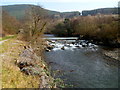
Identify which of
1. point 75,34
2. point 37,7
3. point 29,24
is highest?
point 37,7

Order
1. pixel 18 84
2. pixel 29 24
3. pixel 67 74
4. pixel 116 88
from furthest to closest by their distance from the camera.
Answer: pixel 29 24
pixel 67 74
pixel 116 88
pixel 18 84

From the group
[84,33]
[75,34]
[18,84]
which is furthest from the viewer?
[75,34]

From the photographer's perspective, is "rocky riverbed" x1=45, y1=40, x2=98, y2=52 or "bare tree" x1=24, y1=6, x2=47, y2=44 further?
"rocky riverbed" x1=45, y1=40, x2=98, y2=52

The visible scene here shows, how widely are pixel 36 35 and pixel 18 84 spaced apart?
1934 centimetres

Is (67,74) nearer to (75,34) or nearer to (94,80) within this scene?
(94,80)

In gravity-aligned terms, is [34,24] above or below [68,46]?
above

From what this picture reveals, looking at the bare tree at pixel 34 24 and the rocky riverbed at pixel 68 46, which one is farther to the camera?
the rocky riverbed at pixel 68 46

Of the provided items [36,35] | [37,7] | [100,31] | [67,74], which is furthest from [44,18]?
[67,74]

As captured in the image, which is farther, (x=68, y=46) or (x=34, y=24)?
(x=68, y=46)

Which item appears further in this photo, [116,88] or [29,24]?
[29,24]

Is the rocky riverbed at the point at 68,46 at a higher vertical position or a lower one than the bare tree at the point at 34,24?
lower

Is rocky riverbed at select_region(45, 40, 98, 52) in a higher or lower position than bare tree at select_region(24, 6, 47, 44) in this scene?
lower

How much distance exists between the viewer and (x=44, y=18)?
27.3m

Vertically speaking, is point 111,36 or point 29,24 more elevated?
point 29,24
